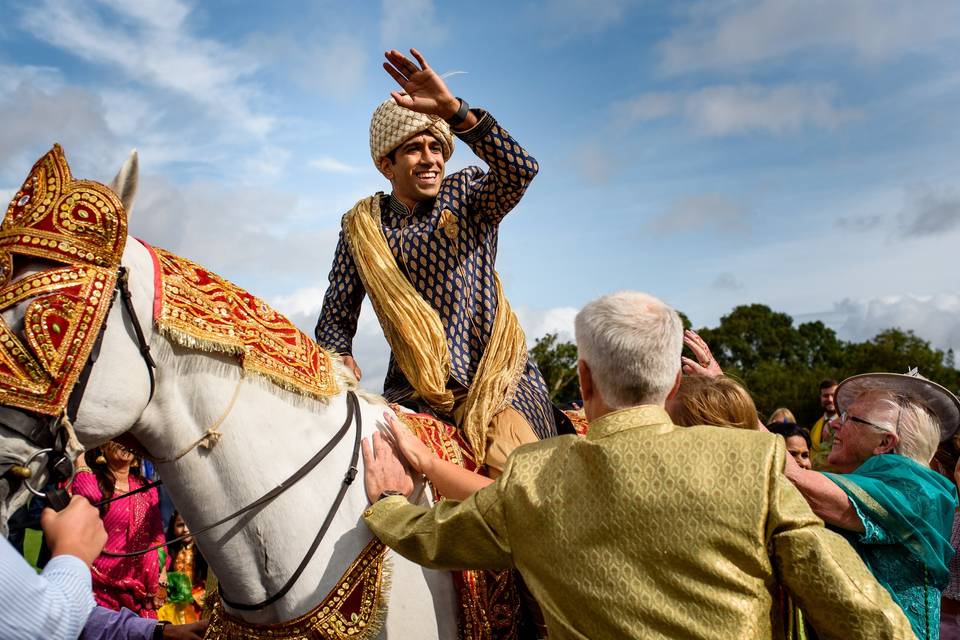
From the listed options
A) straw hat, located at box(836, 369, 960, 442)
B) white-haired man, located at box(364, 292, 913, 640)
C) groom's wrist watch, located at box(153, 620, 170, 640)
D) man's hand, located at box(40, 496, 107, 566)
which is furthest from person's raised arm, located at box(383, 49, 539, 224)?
A: groom's wrist watch, located at box(153, 620, 170, 640)

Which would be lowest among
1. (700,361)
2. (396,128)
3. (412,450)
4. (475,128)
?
(412,450)

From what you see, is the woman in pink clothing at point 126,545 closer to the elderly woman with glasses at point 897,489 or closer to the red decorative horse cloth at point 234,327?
the red decorative horse cloth at point 234,327

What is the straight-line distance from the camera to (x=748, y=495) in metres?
2.02

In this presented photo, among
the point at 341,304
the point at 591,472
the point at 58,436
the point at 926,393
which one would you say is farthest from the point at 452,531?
the point at 926,393

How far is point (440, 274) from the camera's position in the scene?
373 cm

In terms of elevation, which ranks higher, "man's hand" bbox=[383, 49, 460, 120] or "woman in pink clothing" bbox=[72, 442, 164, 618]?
"man's hand" bbox=[383, 49, 460, 120]

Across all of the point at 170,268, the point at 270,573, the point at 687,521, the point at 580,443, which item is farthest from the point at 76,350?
the point at 687,521

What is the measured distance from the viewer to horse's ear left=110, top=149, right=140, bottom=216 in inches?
106

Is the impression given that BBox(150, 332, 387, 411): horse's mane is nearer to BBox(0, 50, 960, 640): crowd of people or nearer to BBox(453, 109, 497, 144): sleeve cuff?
BBox(0, 50, 960, 640): crowd of people

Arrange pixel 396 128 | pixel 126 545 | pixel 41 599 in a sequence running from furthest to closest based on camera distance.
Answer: pixel 126 545 → pixel 396 128 → pixel 41 599

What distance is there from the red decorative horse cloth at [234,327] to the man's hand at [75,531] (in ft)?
1.96

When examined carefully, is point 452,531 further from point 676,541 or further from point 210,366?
point 210,366

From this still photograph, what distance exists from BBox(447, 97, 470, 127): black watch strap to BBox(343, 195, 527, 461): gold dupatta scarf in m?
0.74

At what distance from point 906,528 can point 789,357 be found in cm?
5469
